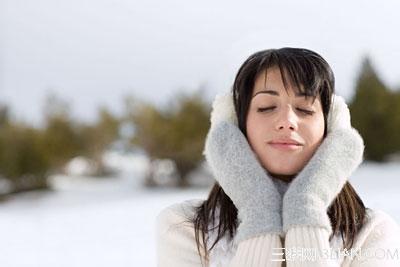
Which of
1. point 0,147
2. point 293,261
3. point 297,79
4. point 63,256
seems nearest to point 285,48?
point 297,79

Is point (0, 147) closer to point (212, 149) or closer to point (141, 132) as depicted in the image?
point (141, 132)

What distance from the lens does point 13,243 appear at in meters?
2.99

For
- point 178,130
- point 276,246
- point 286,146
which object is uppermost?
point 286,146

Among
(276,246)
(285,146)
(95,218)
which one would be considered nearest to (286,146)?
(285,146)

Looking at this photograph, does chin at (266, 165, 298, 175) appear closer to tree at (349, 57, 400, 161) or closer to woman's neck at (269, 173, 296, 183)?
woman's neck at (269, 173, 296, 183)

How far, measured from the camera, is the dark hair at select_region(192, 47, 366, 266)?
70cm

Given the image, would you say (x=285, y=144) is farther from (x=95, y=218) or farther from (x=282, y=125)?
(x=95, y=218)

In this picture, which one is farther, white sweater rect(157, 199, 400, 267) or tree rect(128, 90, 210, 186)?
tree rect(128, 90, 210, 186)

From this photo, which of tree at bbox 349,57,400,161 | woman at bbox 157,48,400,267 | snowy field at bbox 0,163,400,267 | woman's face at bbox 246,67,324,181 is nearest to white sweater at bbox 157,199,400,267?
woman at bbox 157,48,400,267

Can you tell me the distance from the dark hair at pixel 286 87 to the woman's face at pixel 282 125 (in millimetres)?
14

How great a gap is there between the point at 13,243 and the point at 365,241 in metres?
2.70

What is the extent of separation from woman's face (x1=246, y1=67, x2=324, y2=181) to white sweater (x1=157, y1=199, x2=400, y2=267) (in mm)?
103

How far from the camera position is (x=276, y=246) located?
0.67 metres

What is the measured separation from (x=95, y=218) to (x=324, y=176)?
323cm
